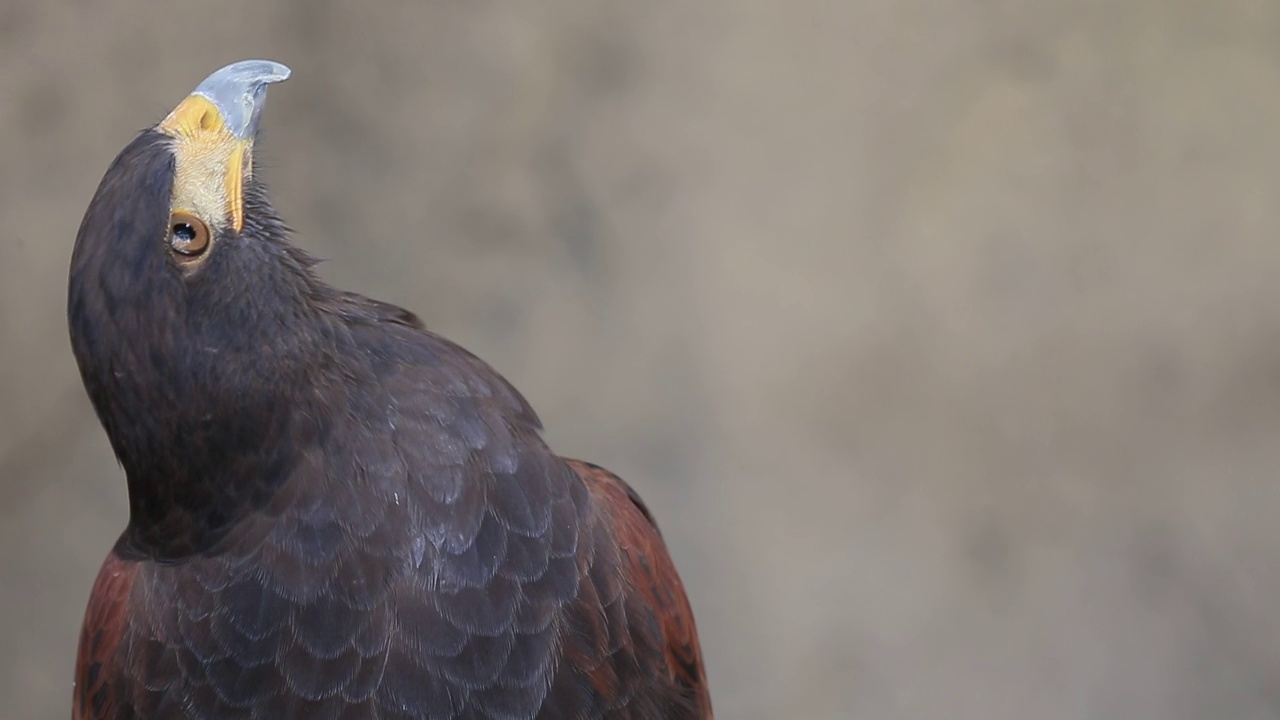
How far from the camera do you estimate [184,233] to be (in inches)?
45.3

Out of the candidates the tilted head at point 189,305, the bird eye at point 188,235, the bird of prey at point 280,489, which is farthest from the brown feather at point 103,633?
the bird eye at point 188,235

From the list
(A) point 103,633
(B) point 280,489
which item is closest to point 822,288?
(B) point 280,489

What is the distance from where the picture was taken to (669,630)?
146 cm

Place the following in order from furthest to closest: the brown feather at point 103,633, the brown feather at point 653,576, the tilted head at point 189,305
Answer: the brown feather at point 653,576
the brown feather at point 103,633
the tilted head at point 189,305

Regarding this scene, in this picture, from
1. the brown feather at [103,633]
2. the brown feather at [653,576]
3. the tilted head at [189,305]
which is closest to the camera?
the tilted head at [189,305]

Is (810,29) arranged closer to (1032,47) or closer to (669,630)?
(1032,47)

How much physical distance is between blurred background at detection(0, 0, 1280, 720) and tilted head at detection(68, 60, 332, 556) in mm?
1142

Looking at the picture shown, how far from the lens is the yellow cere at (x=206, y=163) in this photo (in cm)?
116

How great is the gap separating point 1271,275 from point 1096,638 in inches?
32.4

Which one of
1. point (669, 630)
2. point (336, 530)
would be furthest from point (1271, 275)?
point (336, 530)

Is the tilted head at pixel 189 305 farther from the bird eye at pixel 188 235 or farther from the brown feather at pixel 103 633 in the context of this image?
the brown feather at pixel 103 633

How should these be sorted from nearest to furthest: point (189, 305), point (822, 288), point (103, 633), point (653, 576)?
point (189, 305)
point (103, 633)
point (653, 576)
point (822, 288)

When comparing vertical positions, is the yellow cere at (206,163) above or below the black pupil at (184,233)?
above

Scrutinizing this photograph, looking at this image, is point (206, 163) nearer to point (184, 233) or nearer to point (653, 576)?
point (184, 233)
